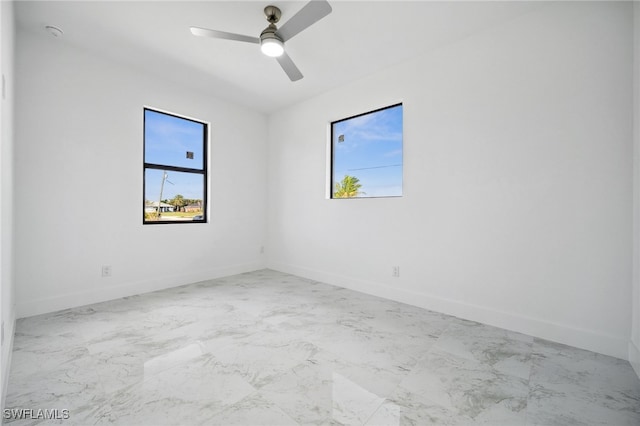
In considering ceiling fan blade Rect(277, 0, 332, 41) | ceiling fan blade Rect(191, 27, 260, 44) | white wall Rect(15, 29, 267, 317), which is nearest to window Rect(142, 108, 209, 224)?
white wall Rect(15, 29, 267, 317)

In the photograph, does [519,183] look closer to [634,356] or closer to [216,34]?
[634,356]

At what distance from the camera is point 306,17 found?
2.12 m

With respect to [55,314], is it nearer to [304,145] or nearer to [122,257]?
[122,257]

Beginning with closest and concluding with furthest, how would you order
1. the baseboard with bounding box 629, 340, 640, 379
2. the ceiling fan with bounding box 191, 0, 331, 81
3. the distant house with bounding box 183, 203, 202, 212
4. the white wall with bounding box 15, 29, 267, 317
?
the baseboard with bounding box 629, 340, 640, 379, the ceiling fan with bounding box 191, 0, 331, 81, the white wall with bounding box 15, 29, 267, 317, the distant house with bounding box 183, 203, 202, 212

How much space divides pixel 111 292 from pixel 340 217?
9.67 ft

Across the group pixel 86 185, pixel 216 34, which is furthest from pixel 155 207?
pixel 216 34

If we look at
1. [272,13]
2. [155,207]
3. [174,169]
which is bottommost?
[155,207]

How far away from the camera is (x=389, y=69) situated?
3.35m

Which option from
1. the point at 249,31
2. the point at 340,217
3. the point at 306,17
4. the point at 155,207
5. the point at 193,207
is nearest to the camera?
the point at 306,17

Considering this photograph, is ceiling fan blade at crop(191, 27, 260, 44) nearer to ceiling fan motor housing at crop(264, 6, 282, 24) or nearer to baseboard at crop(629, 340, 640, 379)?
ceiling fan motor housing at crop(264, 6, 282, 24)

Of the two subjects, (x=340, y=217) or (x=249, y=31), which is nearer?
(x=249, y=31)

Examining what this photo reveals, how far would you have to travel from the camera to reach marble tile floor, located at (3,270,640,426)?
1456 mm

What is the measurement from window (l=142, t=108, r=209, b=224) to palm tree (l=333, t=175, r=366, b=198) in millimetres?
2090

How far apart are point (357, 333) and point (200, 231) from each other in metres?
2.85
